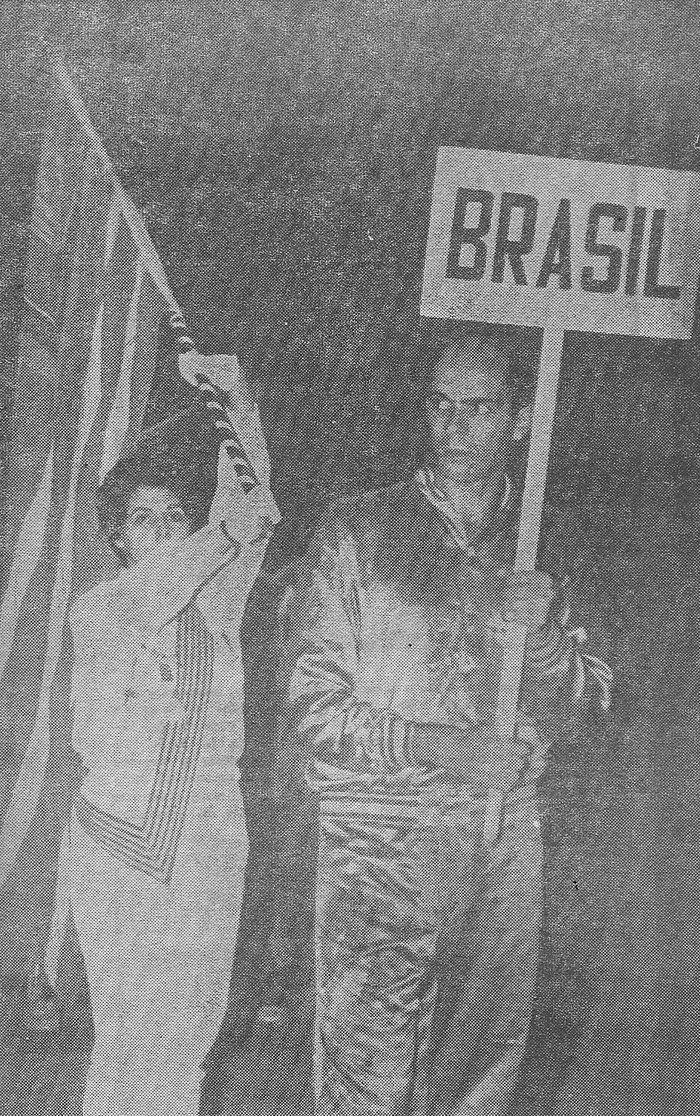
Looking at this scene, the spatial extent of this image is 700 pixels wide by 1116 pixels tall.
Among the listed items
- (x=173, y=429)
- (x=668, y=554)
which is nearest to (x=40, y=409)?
(x=173, y=429)

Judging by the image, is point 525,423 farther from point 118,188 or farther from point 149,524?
point 118,188

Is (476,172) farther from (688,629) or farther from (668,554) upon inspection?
Answer: (688,629)

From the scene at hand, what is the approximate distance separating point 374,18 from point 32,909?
Answer: 136cm

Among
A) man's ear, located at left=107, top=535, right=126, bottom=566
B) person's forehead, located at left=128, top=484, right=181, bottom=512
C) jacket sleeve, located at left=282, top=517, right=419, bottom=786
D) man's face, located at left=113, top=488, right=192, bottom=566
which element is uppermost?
person's forehead, located at left=128, top=484, right=181, bottom=512

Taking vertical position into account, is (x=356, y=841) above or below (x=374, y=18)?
below

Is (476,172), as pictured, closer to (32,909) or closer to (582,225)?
(582,225)

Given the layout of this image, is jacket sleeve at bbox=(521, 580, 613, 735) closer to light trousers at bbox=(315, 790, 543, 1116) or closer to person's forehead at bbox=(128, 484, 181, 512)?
light trousers at bbox=(315, 790, 543, 1116)

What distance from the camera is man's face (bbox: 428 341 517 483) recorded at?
167cm

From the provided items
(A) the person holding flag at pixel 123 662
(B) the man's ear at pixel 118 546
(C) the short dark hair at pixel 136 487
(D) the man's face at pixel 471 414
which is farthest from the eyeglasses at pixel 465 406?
(B) the man's ear at pixel 118 546

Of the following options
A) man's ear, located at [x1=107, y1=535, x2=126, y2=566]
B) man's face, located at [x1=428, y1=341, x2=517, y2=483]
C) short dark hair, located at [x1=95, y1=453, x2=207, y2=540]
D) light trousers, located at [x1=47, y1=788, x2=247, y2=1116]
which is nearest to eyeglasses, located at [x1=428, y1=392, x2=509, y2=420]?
man's face, located at [x1=428, y1=341, x2=517, y2=483]

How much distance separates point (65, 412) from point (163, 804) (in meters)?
0.57

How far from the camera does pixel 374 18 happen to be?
169 centimetres

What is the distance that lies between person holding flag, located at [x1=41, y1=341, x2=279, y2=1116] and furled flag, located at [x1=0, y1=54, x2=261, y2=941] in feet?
0.19

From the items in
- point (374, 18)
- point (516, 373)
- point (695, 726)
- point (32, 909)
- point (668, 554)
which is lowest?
point (32, 909)
